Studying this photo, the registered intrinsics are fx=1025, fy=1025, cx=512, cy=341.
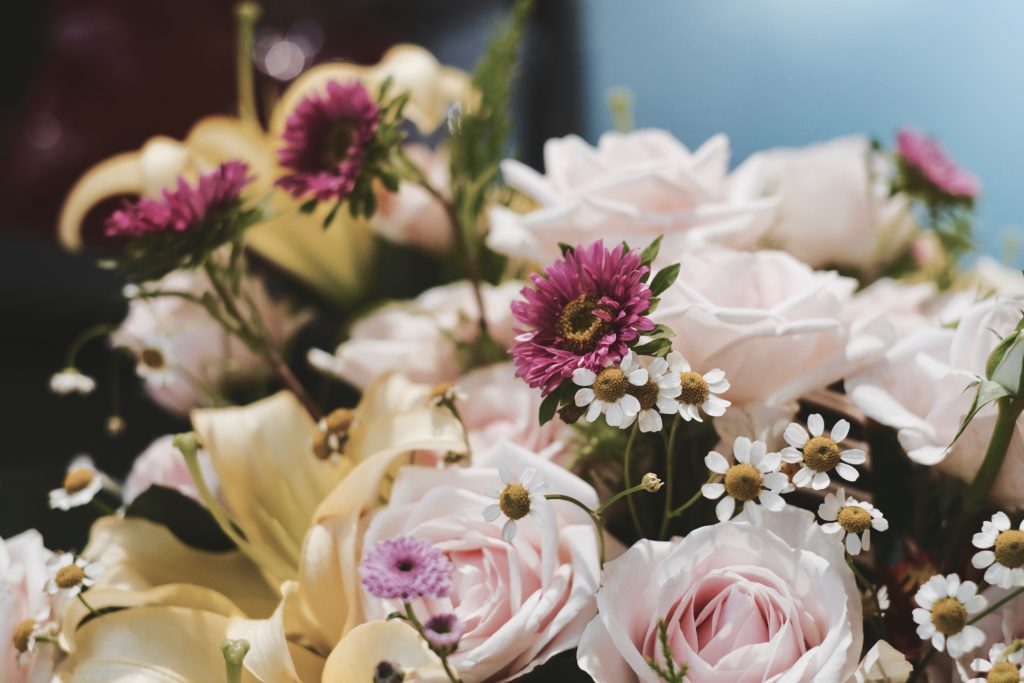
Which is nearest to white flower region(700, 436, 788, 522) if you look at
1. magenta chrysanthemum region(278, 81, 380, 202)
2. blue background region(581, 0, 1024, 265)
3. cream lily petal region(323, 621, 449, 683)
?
cream lily petal region(323, 621, 449, 683)

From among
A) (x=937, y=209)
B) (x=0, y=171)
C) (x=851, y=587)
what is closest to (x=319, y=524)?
(x=851, y=587)

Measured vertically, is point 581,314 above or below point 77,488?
above

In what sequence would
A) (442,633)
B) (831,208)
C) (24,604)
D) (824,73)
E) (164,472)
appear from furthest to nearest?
1. (824,73)
2. (831,208)
3. (164,472)
4. (24,604)
5. (442,633)

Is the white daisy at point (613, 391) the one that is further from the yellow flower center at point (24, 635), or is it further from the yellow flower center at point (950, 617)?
the yellow flower center at point (24, 635)

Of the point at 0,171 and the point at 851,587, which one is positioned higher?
the point at 851,587

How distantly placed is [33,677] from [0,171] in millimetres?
946

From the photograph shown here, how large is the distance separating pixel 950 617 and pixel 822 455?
7 centimetres

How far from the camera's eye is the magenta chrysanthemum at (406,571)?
0.33 meters

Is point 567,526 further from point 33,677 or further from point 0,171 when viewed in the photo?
point 0,171

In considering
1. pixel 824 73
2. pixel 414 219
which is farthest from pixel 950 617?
pixel 824 73

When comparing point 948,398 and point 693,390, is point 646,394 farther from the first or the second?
point 948,398

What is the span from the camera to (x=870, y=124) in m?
1.07

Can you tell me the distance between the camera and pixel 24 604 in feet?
1.44

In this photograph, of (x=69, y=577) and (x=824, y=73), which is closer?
(x=69, y=577)
